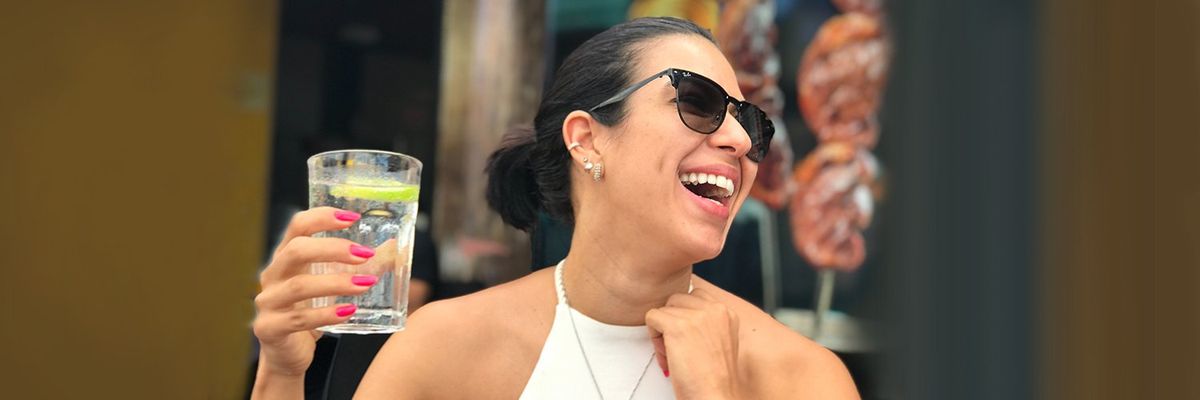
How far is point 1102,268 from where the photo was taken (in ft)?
10.8

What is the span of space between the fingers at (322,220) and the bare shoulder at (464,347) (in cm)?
43

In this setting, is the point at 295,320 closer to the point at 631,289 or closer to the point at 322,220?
the point at 322,220

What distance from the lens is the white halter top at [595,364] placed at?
2189mm

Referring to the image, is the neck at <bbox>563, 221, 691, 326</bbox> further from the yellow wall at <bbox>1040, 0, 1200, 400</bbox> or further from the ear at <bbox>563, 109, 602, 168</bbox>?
the yellow wall at <bbox>1040, 0, 1200, 400</bbox>

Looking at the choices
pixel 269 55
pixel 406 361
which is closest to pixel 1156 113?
pixel 406 361

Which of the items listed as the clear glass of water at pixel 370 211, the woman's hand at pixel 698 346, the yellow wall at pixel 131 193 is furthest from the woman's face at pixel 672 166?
the yellow wall at pixel 131 193

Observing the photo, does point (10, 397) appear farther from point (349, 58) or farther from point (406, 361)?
point (406, 361)

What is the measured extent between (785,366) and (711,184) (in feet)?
1.29

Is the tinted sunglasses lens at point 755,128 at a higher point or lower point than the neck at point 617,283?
higher

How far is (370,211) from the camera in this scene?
1813mm

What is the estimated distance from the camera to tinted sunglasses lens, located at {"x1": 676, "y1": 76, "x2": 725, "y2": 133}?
2.08 meters

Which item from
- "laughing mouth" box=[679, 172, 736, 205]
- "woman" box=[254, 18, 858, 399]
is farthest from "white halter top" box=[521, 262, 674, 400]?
"laughing mouth" box=[679, 172, 736, 205]

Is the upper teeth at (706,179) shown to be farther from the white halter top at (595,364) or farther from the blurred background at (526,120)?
the blurred background at (526,120)

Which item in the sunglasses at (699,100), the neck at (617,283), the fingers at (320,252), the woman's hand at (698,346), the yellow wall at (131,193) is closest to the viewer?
the fingers at (320,252)
